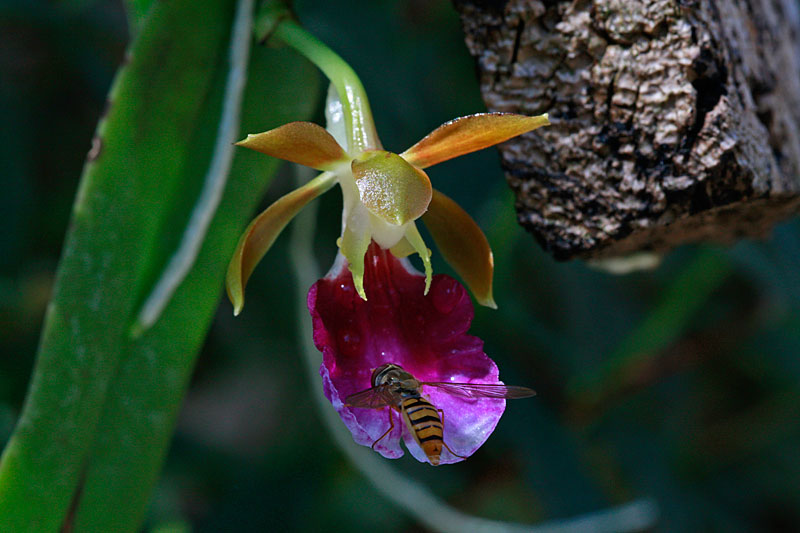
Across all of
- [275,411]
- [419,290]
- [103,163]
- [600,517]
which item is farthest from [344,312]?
[275,411]

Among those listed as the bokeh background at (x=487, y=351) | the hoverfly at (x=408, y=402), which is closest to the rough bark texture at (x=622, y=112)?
the hoverfly at (x=408, y=402)

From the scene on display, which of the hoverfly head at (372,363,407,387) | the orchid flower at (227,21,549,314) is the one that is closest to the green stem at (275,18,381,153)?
the orchid flower at (227,21,549,314)

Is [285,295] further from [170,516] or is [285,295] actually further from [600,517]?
[600,517]

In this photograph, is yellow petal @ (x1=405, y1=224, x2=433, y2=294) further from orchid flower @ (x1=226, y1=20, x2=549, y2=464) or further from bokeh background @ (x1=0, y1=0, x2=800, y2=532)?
bokeh background @ (x1=0, y1=0, x2=800, y2=532)

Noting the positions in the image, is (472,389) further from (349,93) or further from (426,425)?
(349,93)

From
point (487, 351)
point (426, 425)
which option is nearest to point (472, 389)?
point (426, 425)

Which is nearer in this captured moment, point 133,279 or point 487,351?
point 133,279

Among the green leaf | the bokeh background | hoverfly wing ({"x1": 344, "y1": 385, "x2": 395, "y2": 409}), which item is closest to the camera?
hoverfly wing ({"x1": 344, "y1": 385, "x2": 395, "y2": 409})
